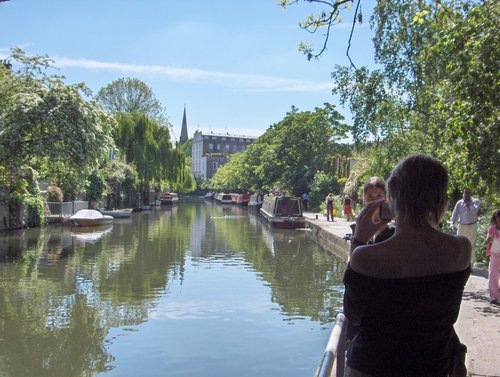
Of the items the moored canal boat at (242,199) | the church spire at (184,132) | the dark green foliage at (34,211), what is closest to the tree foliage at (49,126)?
the dark green foliage at (34,211)

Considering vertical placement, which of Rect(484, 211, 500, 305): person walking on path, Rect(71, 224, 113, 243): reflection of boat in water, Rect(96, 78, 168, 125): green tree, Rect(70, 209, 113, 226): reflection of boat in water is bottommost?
Rect(71, 224, 113, 243): reflection of boat in water

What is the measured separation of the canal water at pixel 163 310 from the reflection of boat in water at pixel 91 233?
2925 millimetres

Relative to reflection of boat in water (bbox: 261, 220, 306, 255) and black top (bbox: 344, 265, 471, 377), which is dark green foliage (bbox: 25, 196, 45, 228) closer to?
reflection of boat in water (bbox: 261, 220, 306, 255)

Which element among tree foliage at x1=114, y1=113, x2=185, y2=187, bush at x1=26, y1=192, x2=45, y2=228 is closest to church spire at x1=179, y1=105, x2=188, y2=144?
tree foliage at x1=114, y1=113, x2=185, y2=187

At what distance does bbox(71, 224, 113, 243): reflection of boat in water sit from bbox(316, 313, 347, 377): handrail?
71.6ft

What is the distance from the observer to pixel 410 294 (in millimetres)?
2018

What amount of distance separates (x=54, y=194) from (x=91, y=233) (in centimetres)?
721

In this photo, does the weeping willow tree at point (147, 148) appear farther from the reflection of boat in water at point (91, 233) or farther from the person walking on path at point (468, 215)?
the person walking on path at point (468, 215)

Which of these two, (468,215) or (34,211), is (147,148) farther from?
(468,215)

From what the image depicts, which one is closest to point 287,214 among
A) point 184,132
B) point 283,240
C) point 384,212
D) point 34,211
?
point 283,240

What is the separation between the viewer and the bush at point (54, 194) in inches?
1315

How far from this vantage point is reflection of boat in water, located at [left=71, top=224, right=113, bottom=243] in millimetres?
24688

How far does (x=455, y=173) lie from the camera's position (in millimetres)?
8305

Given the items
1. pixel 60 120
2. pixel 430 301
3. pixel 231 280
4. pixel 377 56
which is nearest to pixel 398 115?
pixel 377 56
